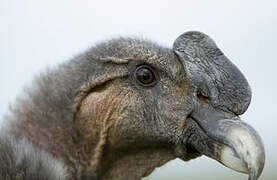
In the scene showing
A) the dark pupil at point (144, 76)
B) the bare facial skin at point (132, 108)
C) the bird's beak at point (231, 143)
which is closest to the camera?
the bird's beak at point (231, 143)

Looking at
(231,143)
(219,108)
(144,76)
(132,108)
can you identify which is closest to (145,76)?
(144,76)

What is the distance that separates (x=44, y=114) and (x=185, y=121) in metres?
1.16

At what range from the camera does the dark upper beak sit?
5859 mm

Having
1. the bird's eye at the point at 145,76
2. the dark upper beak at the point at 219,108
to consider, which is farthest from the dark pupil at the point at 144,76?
the dark upper beak at the point at 219,108

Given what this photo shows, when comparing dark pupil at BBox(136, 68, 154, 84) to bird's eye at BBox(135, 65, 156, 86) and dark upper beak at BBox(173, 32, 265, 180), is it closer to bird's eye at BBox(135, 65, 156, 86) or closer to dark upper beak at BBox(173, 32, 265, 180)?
bird's eye at BBox(135, 65, 156, 86)

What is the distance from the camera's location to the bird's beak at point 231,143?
5.83 meters

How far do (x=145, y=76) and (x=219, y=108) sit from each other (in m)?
0.68

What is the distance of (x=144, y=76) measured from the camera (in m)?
6.48

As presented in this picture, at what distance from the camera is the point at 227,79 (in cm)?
634

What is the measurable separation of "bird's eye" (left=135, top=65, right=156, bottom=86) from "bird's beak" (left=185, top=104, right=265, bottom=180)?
18.8 inches

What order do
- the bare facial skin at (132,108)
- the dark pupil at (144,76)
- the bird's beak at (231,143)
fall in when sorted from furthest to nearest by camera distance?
1. the dark pupil at (144,76)
2. the bare facial skin at (132,108)
3. the bird's beak at (231,143)

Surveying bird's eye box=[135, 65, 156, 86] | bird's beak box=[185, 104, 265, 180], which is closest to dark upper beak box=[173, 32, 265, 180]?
bird's beak box=[185, 104, 265, 180]

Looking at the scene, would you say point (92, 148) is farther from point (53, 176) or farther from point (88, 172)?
point (53, 176)

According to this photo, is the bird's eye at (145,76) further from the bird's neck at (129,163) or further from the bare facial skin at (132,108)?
the bird's neck at (129,163)
